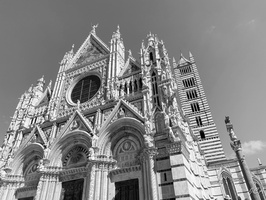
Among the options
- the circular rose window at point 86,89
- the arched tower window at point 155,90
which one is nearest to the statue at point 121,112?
the arched tower window at point 155,90

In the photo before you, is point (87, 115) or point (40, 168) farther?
point (87, 115)

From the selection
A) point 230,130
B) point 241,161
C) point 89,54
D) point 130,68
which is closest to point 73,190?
point 130,68

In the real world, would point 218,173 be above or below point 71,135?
below

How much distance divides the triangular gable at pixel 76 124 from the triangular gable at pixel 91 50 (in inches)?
321

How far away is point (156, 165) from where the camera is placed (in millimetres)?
11695

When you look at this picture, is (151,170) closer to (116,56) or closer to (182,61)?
(116,56)

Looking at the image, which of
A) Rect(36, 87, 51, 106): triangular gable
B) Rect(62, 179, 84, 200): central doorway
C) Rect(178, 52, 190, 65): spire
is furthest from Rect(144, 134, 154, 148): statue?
Rect(178, 52, 190, 65): spire

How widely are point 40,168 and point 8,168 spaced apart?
4071 millimetres

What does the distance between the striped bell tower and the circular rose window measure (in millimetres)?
14189

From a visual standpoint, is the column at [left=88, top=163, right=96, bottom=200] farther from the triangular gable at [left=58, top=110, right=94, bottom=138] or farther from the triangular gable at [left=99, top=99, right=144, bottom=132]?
the triangular gable at [left=58, top=110, right=94, bottom=138]

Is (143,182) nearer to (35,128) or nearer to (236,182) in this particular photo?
(35,128)

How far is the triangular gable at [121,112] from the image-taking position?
14627mm

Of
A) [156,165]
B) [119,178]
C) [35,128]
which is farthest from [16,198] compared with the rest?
[156,165]

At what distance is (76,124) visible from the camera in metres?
16.6
